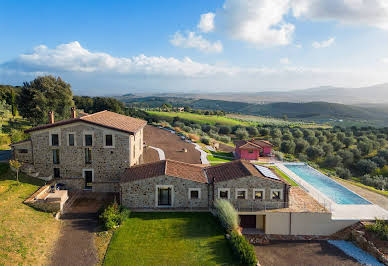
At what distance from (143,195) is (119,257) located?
5722 millimetres

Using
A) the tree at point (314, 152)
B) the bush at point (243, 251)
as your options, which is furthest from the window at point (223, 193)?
the tree at point (314, 152)

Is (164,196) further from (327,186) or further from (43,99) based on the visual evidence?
(43,99)

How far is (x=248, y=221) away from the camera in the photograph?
20859 mm

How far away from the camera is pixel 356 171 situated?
150ft

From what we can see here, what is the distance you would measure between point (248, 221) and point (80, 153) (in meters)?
15.2

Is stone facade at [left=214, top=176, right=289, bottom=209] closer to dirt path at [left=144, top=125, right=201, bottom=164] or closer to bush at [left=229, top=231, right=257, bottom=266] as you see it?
bush at [left=229, top=231, right=257, bottom=266]

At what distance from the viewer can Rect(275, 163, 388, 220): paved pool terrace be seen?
20888 millimetres

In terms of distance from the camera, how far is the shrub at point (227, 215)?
58.4 feet

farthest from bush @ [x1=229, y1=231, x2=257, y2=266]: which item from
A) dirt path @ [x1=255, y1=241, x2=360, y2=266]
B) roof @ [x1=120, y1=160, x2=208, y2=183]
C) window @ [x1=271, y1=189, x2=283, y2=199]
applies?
roof @ [x1=120, y1=160, x2=208, y2=183]

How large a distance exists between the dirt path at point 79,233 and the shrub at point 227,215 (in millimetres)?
8312

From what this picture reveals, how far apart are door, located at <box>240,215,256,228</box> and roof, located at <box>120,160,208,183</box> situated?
431cm

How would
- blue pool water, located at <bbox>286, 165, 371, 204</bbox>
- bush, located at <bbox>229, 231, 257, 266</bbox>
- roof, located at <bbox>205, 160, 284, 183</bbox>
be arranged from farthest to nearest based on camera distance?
blue pool water, located at <bbox>286, 165, 371, 204</bbox> → roof, located at <bbox>205, 160, 284, 183</bbox> → bush, located at <bbox>229, 231, 257, 266</bbox>

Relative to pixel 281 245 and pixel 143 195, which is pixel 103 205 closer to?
pixel 143 195

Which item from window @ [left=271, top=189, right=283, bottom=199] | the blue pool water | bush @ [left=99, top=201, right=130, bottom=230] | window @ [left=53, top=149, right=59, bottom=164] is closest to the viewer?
bush @ [left=99, top=201, right=130, bottom=230]
